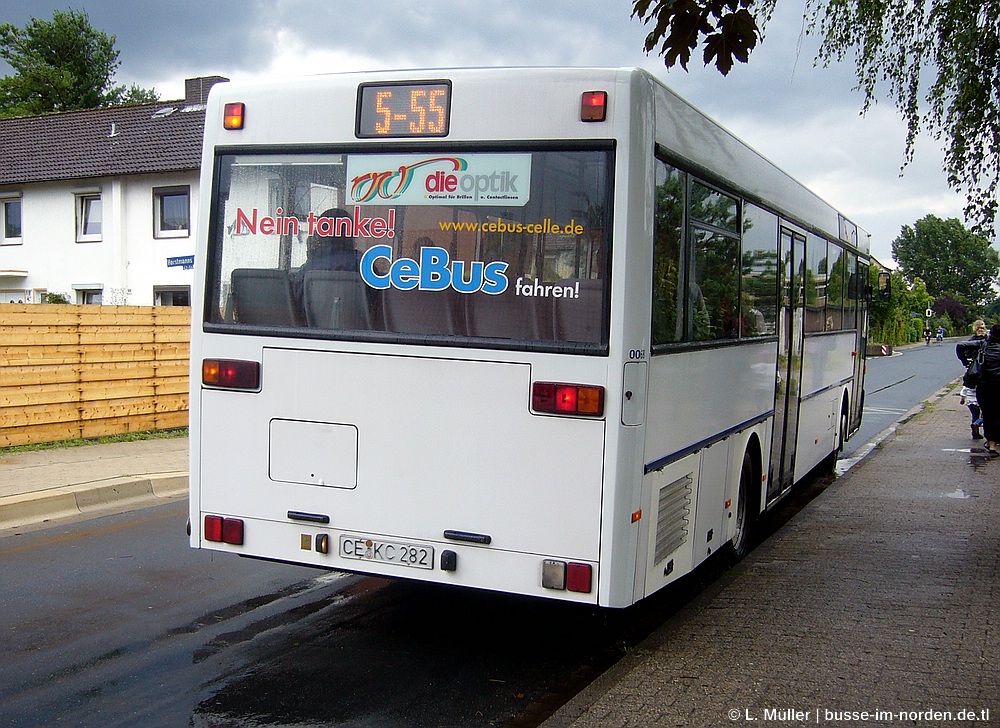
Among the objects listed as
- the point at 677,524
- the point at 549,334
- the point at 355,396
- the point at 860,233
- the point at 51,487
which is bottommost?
the point at 51,487

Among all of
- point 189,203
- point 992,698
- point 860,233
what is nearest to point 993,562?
point 992,698

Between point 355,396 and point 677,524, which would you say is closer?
point 355,396

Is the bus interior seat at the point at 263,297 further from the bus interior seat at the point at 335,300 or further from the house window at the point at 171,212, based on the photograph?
the house window at the point at 171,212

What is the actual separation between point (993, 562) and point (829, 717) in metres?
4.06

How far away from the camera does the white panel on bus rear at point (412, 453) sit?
5129 millimetres

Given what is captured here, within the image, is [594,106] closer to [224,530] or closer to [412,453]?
[412,453]

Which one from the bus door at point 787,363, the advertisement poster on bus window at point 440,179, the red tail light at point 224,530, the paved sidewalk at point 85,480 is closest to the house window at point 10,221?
the paved sidewalk at point 85,480

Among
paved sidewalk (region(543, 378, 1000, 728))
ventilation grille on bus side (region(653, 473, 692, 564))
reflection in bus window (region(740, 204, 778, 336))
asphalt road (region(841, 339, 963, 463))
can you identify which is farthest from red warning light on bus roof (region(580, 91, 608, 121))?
asphalt road (region(841, 339, 963, 463))

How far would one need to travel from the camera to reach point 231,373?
5770mm

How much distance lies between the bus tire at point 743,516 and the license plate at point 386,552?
3048 millimetres

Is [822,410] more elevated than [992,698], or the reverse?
[822,410]

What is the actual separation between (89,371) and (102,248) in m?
20.1

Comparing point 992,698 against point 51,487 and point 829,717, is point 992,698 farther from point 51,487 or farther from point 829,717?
point 51,487

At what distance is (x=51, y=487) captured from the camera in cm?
1031
